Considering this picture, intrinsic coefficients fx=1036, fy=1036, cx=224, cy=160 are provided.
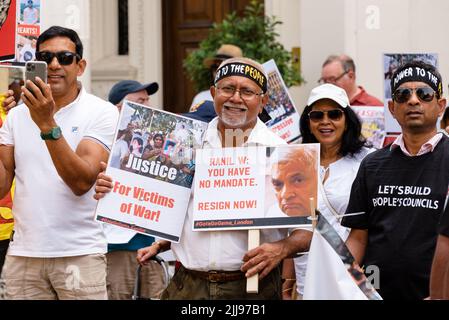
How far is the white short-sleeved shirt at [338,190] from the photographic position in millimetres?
6262

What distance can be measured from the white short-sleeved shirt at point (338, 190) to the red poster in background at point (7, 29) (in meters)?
2.19

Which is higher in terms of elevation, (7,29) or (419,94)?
(7,29)

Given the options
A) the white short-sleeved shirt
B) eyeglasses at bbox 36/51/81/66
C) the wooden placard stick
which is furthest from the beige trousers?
the wooden placard stick

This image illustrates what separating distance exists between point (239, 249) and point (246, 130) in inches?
25.2

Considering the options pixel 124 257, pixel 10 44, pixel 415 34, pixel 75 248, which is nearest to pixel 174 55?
pixel 415 34

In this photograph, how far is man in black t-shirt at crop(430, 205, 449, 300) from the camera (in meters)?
4.37

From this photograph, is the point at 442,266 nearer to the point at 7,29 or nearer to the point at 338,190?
the point at 338,190

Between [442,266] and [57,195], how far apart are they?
2313 millimetres

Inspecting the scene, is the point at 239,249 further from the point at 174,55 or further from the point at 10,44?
the point at 174,55

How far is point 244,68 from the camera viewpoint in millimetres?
5512

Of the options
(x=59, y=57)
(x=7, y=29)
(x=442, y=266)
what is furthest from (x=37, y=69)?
(x=442, y=266)

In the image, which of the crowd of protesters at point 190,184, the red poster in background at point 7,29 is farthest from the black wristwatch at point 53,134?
the red poster in background at point 7,29

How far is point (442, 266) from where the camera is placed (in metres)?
4.40

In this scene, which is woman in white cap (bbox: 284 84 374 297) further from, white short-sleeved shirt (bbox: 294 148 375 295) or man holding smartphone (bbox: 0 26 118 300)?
man holding smartphone (bbox: 0 26 118 300)
